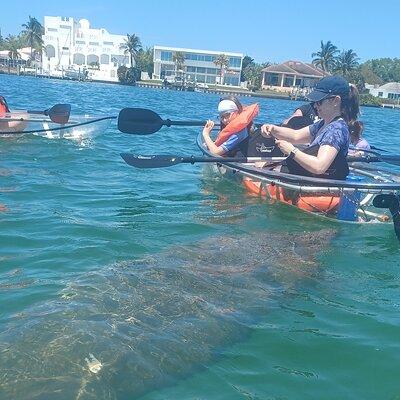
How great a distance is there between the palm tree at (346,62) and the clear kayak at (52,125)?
296ft

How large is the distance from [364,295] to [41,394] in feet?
9.33

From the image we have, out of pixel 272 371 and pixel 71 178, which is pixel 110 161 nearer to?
pixel 71 178

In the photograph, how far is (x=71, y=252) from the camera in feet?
17.1

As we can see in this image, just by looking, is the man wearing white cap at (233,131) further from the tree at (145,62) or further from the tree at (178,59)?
the tree at (145,62)

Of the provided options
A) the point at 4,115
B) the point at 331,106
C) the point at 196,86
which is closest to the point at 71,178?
the point at 4,115

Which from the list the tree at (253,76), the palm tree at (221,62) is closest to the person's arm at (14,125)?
the tree at (253,76)

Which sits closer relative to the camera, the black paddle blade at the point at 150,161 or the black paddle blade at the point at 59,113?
the black paddle blade at the point at 150,161

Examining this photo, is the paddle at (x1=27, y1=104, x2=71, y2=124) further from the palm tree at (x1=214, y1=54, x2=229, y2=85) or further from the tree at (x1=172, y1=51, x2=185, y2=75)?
the palm tree at (x1=214, y1=54, x2=229, y2=85)

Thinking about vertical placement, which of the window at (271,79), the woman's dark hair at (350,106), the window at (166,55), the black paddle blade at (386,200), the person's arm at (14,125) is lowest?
the person's arm at (14,125)

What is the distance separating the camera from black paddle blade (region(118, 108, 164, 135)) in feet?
29.8

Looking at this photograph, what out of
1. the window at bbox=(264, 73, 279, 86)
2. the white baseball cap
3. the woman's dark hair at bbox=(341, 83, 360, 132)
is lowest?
the white baseball cap

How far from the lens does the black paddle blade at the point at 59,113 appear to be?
11.8 meters

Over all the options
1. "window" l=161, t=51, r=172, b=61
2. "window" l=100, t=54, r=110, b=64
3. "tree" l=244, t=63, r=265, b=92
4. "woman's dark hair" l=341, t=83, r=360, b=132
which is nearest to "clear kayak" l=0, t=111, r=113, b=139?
"woman's dark hair" l=341, t=83, r=360, b=132

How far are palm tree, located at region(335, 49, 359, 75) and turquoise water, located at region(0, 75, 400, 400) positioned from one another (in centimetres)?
9542
